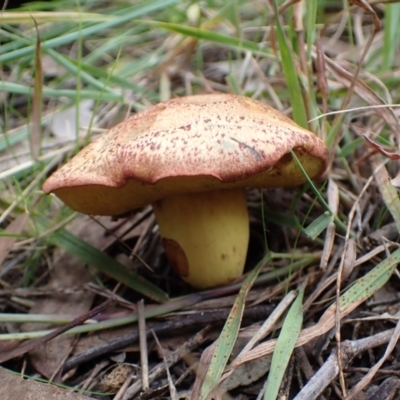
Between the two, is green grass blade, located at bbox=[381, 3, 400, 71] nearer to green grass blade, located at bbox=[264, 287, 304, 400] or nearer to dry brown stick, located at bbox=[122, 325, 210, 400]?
green grass blade, located at bbox=[264, 287, 304, 400]

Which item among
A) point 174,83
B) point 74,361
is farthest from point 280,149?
point 174,83

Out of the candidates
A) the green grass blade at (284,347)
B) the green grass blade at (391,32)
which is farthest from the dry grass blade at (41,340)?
the green grass blade at (391,32)

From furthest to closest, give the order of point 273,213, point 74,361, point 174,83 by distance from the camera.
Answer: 1. point 174,83
2. point 273,213
3. point 74,361

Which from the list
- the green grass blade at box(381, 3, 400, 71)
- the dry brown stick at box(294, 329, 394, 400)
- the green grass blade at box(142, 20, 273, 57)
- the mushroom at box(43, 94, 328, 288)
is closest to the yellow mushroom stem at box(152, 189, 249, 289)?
the mushroom at box(43, 94, 328, 288)

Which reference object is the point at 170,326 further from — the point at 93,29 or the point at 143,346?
the point at 93,29

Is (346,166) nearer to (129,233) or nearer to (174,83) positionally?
(129,233)

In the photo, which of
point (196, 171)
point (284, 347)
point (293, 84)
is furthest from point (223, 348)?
point (293, 84)
